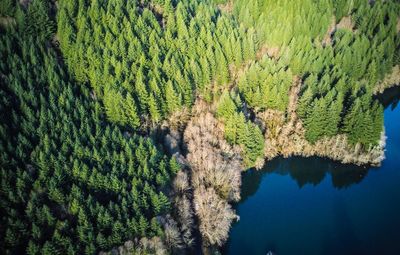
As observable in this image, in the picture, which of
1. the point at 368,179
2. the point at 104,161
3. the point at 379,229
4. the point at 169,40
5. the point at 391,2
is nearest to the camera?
the point at 104,161

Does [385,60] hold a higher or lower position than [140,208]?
higher

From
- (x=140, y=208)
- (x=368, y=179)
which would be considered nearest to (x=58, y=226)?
(x=140, y=208)

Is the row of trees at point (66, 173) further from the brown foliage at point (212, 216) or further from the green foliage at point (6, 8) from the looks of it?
the green foliage at point (6, 8)

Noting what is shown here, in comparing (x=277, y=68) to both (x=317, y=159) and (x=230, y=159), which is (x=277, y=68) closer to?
(x=317, y=159)

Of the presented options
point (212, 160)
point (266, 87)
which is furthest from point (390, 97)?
point (212, 160)

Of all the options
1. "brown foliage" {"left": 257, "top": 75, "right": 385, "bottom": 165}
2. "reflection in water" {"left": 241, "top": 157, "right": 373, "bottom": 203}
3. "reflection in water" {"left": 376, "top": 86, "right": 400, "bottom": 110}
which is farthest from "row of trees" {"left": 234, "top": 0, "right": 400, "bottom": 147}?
"reflection in water" {"left": 376, "top": 86, "right": 400, "bottom": 110}

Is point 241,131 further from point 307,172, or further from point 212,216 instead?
point 307,172
